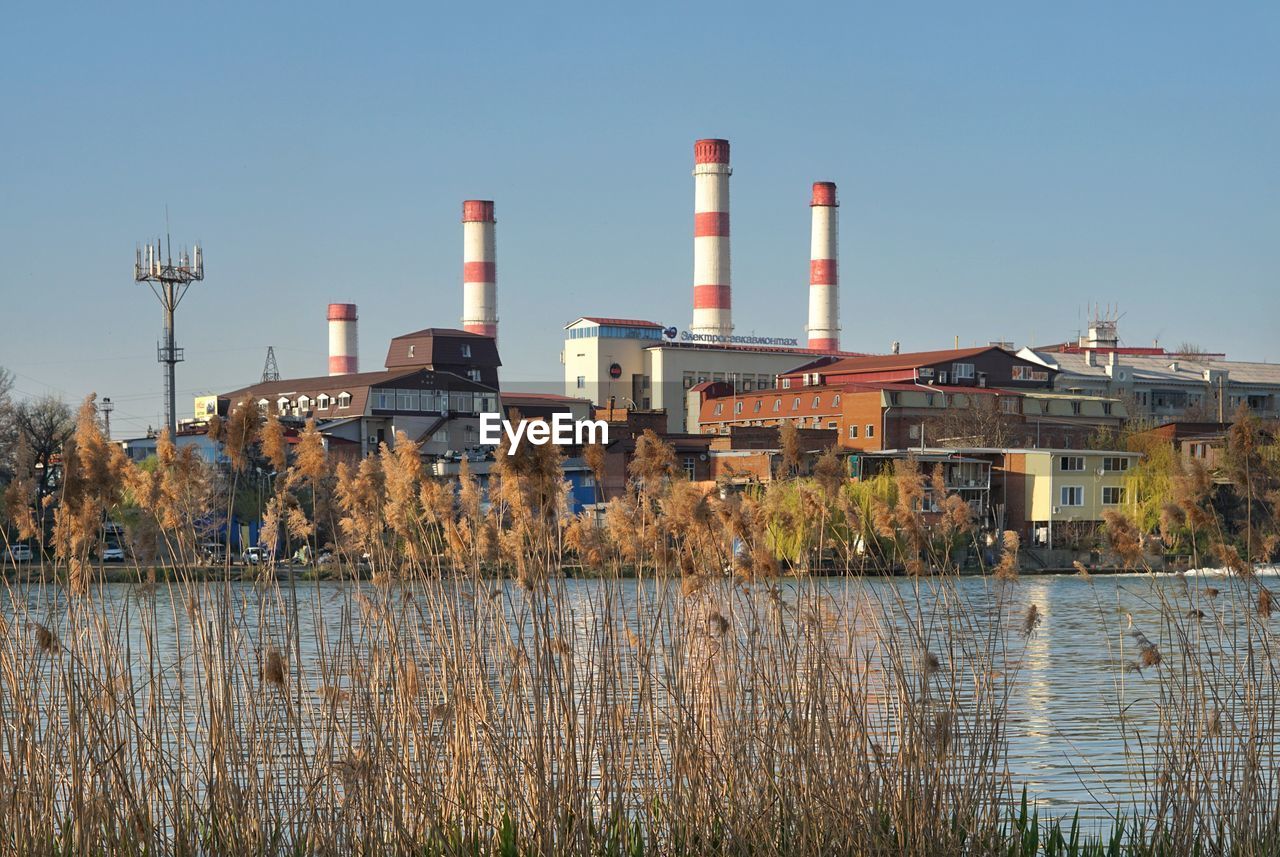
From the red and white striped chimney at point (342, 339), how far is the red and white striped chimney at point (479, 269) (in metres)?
13.7

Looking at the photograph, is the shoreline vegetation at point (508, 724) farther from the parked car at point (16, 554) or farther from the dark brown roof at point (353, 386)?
the dark brown roof at point (353, 386)

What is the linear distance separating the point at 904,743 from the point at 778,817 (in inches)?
26.5

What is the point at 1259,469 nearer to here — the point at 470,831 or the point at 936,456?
the point at 470,831

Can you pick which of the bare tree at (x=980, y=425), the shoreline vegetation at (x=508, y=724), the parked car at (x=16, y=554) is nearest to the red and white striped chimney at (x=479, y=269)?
the bare tree at (x=980, y=425)

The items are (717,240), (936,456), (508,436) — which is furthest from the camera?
(717,240)

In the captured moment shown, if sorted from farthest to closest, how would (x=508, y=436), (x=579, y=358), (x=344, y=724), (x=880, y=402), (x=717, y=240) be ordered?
(x=579, y=358) < (x=717, y=240) < (x=880, y=402) < (x=344, y=724) < (x=508, y=436)

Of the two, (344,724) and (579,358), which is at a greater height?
(579,358)

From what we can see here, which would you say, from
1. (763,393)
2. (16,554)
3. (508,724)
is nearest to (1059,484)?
(763,393)

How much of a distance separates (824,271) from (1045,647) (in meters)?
64.6

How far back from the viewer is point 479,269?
8900 centimetres

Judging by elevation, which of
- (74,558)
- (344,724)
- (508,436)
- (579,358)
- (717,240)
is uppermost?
(717,240)

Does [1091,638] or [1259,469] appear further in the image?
[1091,638]

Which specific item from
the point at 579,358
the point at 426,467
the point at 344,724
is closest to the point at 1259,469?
the point at 426,467

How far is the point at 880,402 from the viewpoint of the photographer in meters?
69.1
